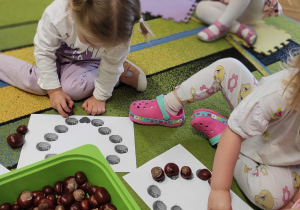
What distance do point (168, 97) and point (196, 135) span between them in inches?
6.4

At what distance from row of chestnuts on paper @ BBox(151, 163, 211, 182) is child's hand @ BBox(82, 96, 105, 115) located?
0.89ft

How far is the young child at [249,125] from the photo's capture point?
755 millimetres

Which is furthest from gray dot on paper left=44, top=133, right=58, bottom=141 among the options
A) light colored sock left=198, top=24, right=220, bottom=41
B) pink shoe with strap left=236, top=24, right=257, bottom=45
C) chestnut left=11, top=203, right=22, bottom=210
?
pink shoe with strap left=236, top=24, right=257, bottom=45

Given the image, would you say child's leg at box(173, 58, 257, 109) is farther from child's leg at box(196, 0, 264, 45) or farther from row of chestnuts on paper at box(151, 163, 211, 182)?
child's leg at box(196, 0, 264, 45)

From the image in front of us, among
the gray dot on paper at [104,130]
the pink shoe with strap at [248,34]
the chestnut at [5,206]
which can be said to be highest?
the pink shoe with strap at [248,34]

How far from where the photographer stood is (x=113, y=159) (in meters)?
0.96

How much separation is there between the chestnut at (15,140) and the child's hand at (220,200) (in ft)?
1.77

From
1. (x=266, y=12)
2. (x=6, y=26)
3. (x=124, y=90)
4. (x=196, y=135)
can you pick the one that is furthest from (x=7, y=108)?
(x=266, y=12)

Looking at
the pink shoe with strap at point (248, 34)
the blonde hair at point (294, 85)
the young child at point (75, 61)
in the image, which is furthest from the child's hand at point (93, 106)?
the pink shoe with strap at point (248, 34)

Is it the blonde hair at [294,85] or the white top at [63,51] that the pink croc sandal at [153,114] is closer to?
the white top at [63,51]

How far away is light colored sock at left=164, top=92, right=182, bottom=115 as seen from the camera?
105 centimetres

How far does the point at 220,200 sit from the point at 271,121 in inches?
9.1

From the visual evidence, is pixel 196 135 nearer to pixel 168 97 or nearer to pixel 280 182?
pixel 168 97

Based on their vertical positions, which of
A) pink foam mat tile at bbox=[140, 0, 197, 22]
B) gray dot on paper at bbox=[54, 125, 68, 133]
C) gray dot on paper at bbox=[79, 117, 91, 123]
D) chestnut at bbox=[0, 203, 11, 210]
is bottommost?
gray dot on paper at bbox=[54, 125, 68, 133]
